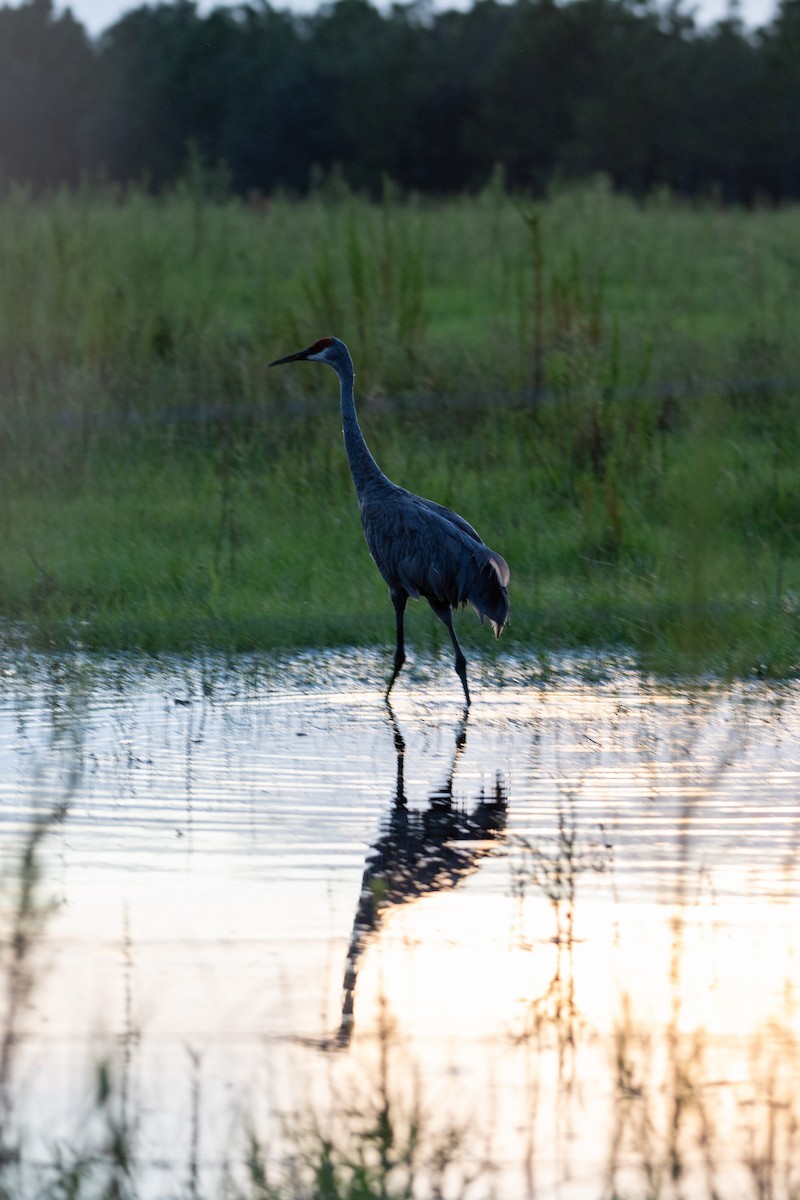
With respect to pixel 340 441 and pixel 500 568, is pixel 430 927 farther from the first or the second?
pixel 340 441

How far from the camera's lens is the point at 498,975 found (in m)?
3.73

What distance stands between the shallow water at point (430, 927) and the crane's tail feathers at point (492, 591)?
304 millimetres

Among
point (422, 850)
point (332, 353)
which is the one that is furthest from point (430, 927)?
point (332, 353)

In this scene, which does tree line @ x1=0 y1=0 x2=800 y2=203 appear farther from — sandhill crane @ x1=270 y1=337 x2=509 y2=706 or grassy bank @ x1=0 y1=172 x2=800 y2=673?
sandhill crane @ x1=270 y1=337 x2=509 y2=706

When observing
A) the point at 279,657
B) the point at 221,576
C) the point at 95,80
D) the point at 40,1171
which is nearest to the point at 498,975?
the point at 40,1171

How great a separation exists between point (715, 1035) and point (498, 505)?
6.16m

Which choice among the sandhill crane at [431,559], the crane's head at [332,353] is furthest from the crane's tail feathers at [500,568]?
the crane's head at [332,353]

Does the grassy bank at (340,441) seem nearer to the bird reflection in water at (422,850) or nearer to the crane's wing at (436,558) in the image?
the crane's wing at (436,558)

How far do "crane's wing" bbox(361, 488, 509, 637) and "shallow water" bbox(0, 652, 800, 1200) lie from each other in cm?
38

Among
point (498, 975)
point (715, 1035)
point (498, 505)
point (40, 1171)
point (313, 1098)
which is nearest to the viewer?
point (40, 1171)

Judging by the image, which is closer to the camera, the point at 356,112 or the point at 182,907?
the point at 182,907

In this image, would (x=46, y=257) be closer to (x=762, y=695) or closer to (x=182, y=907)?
(x=762, y=695)

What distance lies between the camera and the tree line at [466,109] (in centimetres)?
3441

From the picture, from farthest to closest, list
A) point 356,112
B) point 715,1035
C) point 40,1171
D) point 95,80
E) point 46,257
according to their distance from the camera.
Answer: point 95,80
point 356,112
point 46,257
point 715,1035
point 40,1171
